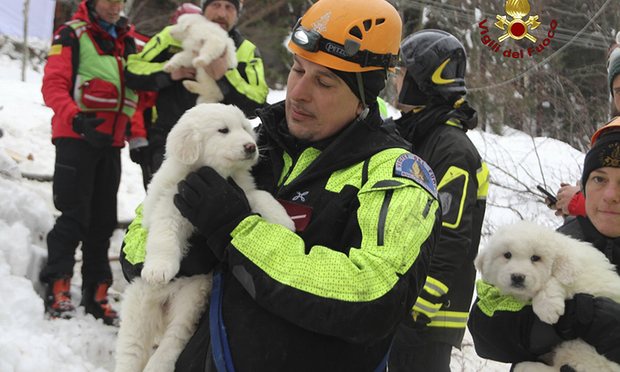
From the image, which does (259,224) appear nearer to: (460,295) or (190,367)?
(190,367)

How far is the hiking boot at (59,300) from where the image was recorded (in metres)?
5.09

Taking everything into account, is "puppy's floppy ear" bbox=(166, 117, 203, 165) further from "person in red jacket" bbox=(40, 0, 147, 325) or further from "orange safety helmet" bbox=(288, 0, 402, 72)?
"person in red jacket" bbox=(40, 0, 147, 325)

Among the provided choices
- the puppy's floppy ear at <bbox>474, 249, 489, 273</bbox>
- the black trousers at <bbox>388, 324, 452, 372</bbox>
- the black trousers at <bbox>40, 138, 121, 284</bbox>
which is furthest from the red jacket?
the puppy's floppy ear at <bbox>474, 249, 489, 273</bbox>

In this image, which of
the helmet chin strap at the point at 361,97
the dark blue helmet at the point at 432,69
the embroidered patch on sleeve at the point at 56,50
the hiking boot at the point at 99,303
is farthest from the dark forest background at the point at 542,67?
the helmet chin strap at the point at 361,97

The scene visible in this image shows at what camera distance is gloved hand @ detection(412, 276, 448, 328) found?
3.28 metres

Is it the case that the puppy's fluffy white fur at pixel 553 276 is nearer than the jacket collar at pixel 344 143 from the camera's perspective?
No

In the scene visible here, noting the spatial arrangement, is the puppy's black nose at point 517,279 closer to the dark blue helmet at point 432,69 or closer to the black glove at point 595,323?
the black glove at point 595,323

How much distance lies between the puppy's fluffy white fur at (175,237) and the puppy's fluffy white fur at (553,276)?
49.9 inches

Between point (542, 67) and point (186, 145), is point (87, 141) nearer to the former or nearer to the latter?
point (186, 145)

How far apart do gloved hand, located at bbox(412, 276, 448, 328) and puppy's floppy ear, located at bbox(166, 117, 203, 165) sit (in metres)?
1.45

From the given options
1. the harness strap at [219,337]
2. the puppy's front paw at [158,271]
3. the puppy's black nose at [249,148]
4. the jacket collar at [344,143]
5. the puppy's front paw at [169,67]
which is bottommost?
the puppy's front paw at [169,67]

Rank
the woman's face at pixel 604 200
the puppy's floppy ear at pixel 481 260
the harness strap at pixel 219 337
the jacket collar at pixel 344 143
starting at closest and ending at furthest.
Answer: the harness strap at pixel 219 337 < the jacket collar at pixel 344 143 < the woman's face at pixel 604 200 < the puppy's floppy ear at pixel 481 260

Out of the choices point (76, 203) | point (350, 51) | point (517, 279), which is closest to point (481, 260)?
point (517, 279)

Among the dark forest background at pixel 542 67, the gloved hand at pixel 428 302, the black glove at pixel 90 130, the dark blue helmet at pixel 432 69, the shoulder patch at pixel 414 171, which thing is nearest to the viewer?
the shoulder patch at pixel 414 171
